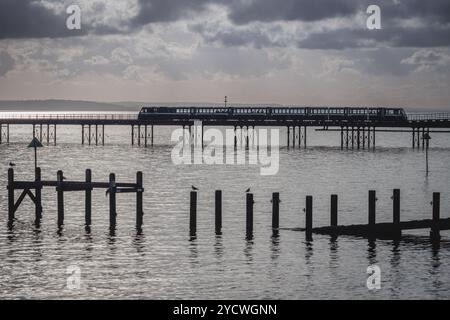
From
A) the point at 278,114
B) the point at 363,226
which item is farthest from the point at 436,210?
the point at 278,114

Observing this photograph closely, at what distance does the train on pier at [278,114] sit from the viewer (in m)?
173

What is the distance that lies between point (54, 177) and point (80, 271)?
59194mm

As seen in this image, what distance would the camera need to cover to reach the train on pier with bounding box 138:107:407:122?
17262cm

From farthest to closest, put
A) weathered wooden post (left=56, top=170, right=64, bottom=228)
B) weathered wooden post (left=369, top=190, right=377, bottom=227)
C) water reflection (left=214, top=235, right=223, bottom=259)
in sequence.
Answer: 1. weathered wooden post (left=56, top=170, right=64, bottom=228)
2. weathered wooden post (left=369, top=190, right=377, bottom=227)
3. water reflection (left=214, top=235, right=223, bottom=259)

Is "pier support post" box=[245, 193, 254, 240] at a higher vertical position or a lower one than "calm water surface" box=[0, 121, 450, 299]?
higher

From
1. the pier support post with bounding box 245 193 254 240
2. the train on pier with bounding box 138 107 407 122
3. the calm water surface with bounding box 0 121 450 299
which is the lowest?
the calm water surface with bounding box 0 121 450 299

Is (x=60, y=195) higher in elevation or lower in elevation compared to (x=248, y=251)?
higher

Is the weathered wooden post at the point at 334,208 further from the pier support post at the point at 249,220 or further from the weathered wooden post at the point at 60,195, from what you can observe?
the weathered wooden post at the point at 60,195

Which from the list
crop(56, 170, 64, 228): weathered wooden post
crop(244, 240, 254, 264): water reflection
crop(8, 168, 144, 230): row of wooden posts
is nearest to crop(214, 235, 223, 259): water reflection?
crop(244, 240, 254, 264): water reflection

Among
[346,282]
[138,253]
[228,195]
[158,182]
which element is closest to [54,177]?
[158,182]

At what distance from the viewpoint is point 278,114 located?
177875 mm

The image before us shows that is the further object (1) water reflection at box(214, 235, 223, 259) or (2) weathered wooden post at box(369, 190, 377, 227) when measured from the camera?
(2) weathered wooden post at box(369, 190, 377, 227)

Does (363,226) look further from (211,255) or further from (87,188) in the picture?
(87,188)

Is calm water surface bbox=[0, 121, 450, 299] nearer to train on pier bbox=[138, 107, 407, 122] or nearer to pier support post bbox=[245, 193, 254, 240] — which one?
pier support post bbox=[245, 193, 254, 240]
